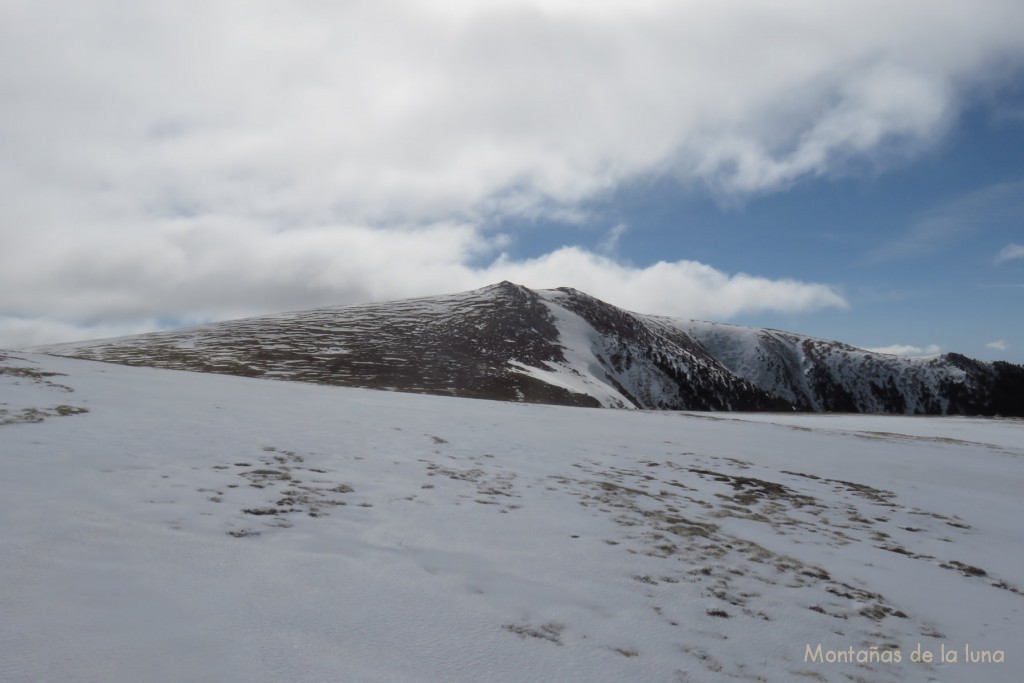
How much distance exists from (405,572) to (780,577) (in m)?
4.94

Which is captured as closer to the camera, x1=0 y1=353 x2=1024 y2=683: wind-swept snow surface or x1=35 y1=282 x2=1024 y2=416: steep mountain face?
x1=0 y1=353 x2=1024 y2=683: wind-swept snow surface

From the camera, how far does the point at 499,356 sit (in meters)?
86.2

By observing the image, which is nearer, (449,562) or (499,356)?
(449,562)

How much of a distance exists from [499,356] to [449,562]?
7966 cm

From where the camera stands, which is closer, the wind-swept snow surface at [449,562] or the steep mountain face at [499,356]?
the wind-swept snow surface at [449,562]

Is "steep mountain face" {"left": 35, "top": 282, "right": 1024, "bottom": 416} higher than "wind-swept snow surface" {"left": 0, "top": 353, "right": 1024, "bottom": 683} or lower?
higher

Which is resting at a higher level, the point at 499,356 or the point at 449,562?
the point at 499,356

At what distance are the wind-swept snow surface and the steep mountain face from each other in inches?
1935

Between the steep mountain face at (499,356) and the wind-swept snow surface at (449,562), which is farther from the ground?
the steep mountain face at (499,356)

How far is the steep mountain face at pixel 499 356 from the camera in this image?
67.6 m

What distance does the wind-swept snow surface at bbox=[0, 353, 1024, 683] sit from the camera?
4445 mm

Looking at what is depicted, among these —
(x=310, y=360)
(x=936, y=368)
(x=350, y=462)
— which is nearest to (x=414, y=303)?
(x=310, y=360)

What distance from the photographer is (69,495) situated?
7105 mm

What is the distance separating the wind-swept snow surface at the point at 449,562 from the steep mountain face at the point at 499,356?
4914 centimetres
